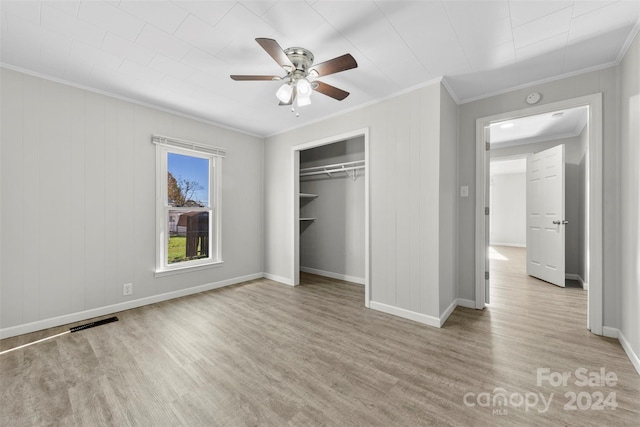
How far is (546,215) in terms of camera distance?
14.4ft

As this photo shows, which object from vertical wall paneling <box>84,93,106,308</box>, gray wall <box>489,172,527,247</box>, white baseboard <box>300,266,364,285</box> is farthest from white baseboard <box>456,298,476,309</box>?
gray wall <box>489,172,527,247</box>

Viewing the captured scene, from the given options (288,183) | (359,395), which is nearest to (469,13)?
(359,395)

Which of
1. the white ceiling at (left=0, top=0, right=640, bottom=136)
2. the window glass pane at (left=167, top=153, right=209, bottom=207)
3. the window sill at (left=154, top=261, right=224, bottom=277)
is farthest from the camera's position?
the window glass pane at (left=167, top=153, right=209, bottom=207)

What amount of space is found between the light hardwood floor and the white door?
1546mm

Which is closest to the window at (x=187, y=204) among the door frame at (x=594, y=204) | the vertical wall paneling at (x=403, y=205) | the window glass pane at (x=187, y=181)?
the window glass pane at (x=187, y=181)

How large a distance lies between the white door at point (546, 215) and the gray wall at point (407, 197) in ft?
7.85

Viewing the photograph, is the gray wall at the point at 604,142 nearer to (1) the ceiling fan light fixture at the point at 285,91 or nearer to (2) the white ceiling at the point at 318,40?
(2) the white ceiling at the point at 318,40

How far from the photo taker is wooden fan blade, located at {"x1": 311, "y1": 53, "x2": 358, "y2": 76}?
1860 mm

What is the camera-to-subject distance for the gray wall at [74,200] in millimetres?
2463

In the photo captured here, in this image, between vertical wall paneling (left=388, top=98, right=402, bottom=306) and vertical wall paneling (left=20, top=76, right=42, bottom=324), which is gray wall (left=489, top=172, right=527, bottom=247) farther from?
vertical wall paneling (left=20, top=76, right=42, bottom=324)

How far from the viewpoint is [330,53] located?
2260mm

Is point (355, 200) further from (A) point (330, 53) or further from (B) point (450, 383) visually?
(B) point (450, 383)

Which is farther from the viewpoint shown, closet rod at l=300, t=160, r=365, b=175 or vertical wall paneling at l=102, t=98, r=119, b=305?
closet rod at l=300, t=160, r=365, b=175

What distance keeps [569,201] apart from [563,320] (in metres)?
2.90
